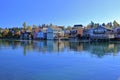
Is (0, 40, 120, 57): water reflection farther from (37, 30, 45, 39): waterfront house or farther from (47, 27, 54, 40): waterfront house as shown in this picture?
(37, 30, 45, 39): waterfront house

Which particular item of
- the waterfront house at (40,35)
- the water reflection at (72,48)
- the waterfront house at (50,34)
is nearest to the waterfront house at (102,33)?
the waterfront house at (50,34)

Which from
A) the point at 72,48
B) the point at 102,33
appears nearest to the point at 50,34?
the point at 102,33

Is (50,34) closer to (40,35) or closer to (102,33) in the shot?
(40,35)

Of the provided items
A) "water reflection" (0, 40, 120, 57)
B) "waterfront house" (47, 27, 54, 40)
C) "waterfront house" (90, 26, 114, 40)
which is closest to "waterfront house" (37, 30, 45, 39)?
"waterfront house" (47, 27, 54, 40)

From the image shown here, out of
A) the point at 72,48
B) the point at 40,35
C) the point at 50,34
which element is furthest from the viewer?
the point at 40,35

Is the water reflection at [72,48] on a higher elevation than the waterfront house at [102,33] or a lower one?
lower

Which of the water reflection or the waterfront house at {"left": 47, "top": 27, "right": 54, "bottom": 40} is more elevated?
the waterfront house at {"left": 47, "top": 27, "right": 54, "bottom": 40}

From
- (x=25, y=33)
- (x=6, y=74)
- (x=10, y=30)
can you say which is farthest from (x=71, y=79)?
(x=10, y=30)

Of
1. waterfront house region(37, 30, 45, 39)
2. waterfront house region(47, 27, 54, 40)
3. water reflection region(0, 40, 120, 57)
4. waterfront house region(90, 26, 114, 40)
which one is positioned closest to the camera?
water reflection region(0, 40, 120, 57)

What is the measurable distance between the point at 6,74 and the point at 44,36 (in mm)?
80498

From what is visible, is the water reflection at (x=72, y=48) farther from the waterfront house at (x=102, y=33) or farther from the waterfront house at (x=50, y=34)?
the waterfront house at (x=50, y=34)

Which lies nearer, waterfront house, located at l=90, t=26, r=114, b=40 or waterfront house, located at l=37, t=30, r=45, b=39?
waterfront house, located at l=90, t=26, r=114, b=40

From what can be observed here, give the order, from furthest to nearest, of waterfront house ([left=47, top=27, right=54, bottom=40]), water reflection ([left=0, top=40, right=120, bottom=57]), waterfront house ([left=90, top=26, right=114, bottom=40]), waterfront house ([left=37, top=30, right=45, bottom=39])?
1. waterfront house ([left=37, top=30, right=45, bottom=39])
2. waterfront house ([left=47, top=27, right=54, bottom=40])
3. waterfront house ([left=90, top=26, right=114, bottom=40])
4. water reflection ([left=0, top=40, right=120, bottom=57])

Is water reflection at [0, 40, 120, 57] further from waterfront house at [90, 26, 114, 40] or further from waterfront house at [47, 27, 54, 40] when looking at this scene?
waterfront house at [47, 27, 54, 40]
